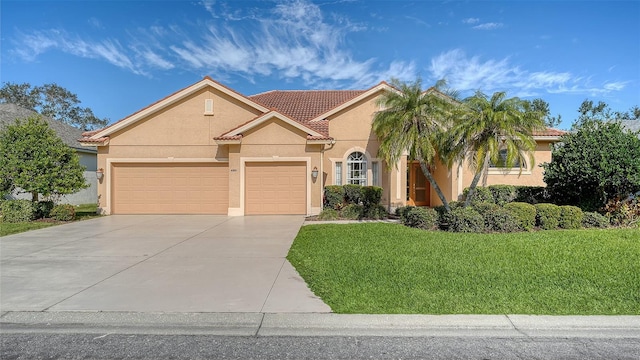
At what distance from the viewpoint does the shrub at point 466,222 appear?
32.0ft

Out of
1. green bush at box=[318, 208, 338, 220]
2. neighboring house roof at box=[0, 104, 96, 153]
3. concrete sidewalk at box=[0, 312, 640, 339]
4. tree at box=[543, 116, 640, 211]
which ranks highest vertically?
neighboring house roof at box=[0, 104, 96, 153]

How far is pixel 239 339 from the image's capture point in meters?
3.96

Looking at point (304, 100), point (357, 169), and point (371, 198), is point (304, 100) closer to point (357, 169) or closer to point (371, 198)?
point (357, 169)

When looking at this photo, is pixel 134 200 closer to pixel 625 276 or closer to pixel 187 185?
Result: pixel 187 185

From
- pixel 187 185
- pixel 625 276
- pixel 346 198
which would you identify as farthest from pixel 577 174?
pixel 187 185

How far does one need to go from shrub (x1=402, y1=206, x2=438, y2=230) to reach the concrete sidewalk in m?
6.05

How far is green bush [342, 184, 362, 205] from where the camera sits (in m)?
14.1

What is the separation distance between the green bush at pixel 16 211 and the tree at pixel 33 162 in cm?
58

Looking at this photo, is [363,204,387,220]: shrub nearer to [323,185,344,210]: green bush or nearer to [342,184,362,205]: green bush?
[342,184,362,205]: green bush

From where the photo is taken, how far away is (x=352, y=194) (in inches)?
561

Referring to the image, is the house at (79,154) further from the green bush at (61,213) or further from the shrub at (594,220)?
the shrub at (594,220)

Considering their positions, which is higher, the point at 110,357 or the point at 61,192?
the point at 61,192

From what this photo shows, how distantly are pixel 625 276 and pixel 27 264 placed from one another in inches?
422

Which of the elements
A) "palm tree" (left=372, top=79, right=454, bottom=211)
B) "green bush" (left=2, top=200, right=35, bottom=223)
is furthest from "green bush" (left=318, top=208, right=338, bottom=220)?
"green bush" (left=2, top=200, right=35, bottom=223)
